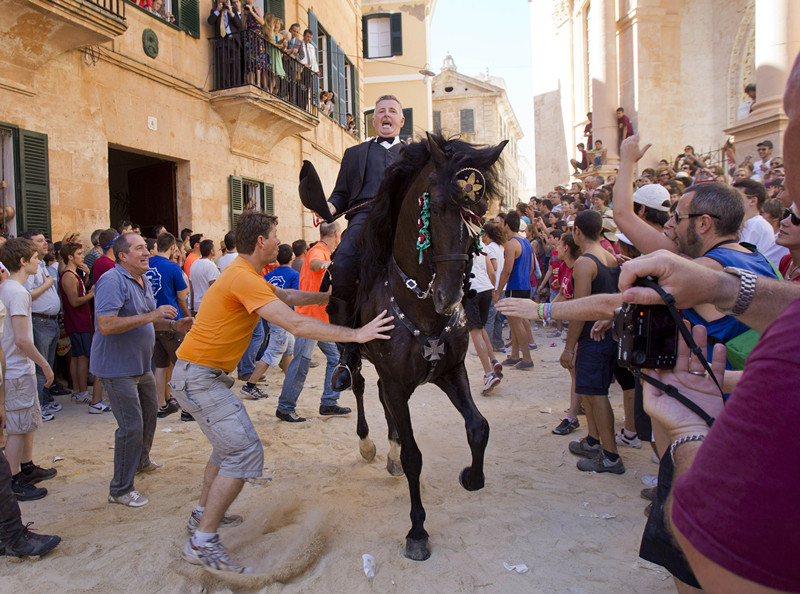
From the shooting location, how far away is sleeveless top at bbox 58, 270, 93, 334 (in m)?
6.66

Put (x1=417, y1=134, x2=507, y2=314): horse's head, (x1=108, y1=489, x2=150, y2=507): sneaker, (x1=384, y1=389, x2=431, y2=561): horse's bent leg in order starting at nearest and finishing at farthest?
(x1=417, y1=134, x2=507, y2=314): horse's head, (x1=384, y1=389, x2=431, y2=561): horse's bent leg, (x1=108, y1=489, x2=150, y2=507): sneaker

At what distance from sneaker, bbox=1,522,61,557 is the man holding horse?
2.69 ft

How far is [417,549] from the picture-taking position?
3.29m

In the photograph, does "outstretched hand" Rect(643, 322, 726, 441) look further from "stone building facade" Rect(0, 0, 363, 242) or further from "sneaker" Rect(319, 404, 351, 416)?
"stone building facade" Rect(0, 0, 363, 242)

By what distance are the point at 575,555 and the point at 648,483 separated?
133cm

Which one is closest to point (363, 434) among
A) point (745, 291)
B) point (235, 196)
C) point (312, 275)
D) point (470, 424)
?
point (470, 424)

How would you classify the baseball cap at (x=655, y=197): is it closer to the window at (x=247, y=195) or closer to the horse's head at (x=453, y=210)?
the horse's head at (x=453, y=210)

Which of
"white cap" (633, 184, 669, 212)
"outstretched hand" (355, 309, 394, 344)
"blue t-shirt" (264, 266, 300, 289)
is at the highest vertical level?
"white cap" (633, 184, 669, 212)

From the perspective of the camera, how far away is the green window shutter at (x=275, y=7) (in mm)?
12753

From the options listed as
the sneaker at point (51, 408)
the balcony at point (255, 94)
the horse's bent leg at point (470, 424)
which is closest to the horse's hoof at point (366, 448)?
the horse's bent leg at point (470, 424)

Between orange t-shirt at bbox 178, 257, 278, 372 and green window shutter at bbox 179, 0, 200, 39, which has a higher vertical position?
green window shutter at bbox 179, 0, 200, 39

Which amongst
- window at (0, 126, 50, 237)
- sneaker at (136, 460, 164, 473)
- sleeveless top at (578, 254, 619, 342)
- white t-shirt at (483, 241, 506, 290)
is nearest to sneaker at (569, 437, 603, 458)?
sleeveless top at (578, 254, 619, 342)

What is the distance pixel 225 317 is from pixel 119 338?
1217 mm

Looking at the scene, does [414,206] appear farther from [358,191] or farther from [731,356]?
[731,356]
